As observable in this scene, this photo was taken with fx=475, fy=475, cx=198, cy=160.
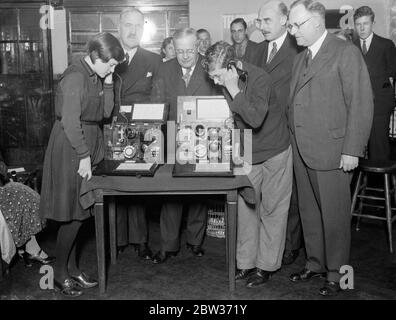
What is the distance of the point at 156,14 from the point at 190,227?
12.6 ft

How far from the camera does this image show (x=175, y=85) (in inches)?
Answer: 137

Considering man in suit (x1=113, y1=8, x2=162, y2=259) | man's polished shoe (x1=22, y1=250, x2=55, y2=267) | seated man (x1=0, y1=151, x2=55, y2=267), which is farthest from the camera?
man in suit (x1=113, y1=8, x2=162, y2=259)

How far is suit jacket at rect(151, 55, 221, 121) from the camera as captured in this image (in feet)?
11.2

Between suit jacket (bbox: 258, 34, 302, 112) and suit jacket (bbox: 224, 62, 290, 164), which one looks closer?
suit jacket (bbox: 224, 62, 290, 164)

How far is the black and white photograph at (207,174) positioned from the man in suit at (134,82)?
0.03 feet

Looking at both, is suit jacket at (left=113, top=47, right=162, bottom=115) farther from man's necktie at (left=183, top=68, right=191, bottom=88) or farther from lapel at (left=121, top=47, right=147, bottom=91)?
man's necktie at (left=183, top=68, right=191, bottom=88)

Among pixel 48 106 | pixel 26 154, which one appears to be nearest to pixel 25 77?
pixel 48 106

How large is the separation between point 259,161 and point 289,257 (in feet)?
3.14

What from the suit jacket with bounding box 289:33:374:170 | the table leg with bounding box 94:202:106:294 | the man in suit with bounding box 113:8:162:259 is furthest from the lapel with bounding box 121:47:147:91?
the suit jacket with bounding box 289:33:374:170

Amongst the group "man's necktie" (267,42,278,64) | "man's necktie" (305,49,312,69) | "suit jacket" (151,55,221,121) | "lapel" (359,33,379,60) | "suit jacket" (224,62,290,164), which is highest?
"lapel" (359,33,379,60)

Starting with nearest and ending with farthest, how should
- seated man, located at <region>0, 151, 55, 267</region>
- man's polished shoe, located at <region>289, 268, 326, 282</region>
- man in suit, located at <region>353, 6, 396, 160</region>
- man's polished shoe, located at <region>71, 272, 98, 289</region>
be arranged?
man's polished shoe, located at <region>71, 272, 98, 289</region>
man's polished shoe, located at <region>289, 268, 326, 282</region>
seated man, located at <region>0, 151, 55, 267</region>
man in suit, located at <region>353, 6, 396, 160</region>

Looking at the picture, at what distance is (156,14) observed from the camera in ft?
21.9

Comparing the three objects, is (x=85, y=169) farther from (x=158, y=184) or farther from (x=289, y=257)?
(x=289, y=257)

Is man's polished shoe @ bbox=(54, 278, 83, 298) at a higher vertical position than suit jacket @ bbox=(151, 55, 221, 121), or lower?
lower
